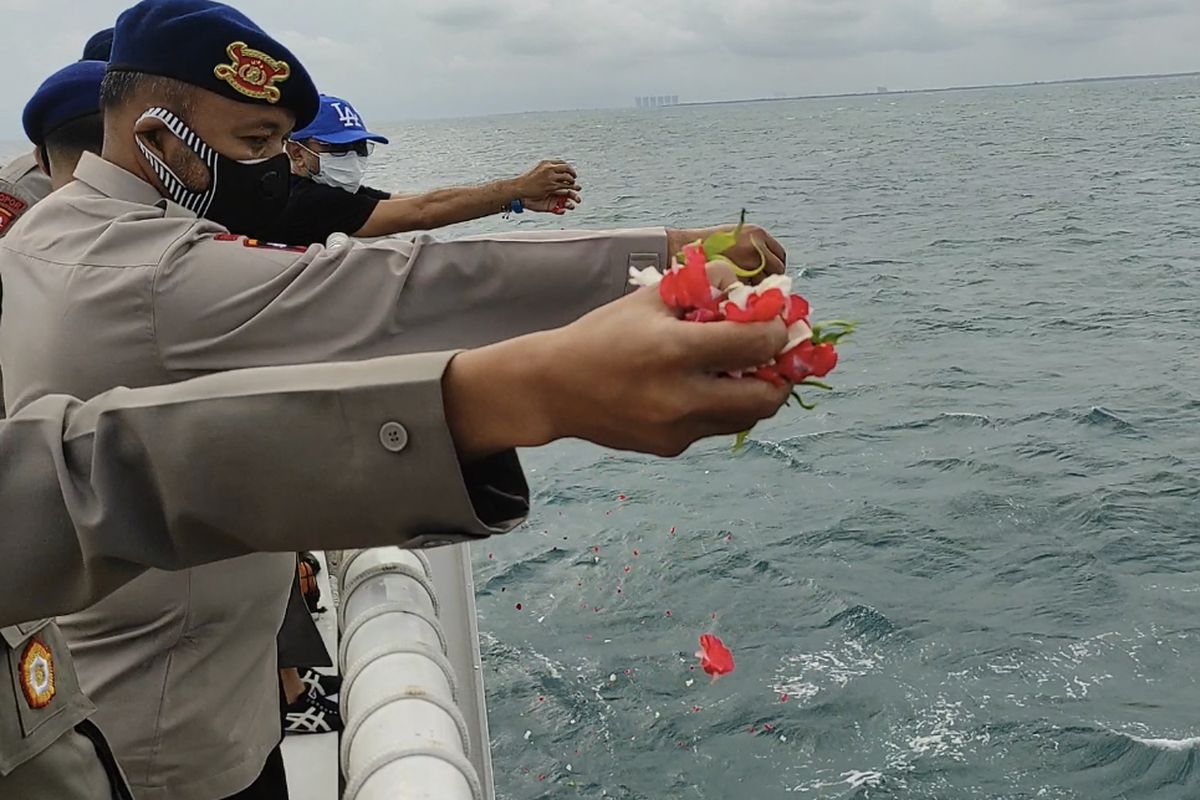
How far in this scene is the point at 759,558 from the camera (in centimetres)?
856

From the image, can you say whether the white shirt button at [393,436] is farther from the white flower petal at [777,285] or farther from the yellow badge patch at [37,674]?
the yellow badge patch at [37,674]

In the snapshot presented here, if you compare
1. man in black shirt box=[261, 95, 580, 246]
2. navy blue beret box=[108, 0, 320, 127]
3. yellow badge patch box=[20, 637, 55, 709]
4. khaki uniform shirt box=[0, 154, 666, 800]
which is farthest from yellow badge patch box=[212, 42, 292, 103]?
yellow badge patch box=[20, 637, 55, 709]

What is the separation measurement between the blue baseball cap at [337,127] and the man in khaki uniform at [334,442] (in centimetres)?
314

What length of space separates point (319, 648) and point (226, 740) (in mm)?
976

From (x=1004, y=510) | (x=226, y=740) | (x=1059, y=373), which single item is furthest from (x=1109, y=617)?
(x=226, y=740)

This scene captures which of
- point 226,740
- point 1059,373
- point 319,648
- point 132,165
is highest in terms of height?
point 132,165

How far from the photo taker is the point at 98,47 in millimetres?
3111

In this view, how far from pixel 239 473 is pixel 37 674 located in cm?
71

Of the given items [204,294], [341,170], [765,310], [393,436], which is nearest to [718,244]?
[765,310]

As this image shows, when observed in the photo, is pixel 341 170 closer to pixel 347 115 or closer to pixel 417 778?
pixel 347 115

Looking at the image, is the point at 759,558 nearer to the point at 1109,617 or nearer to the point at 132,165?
the point at 1109,617

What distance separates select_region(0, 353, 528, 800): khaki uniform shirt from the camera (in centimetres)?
103

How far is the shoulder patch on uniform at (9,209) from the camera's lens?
3145mm

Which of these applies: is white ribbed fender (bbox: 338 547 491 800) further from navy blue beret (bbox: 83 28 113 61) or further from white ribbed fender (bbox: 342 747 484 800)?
navy blue beret (bbox: 83 28 113 61)
